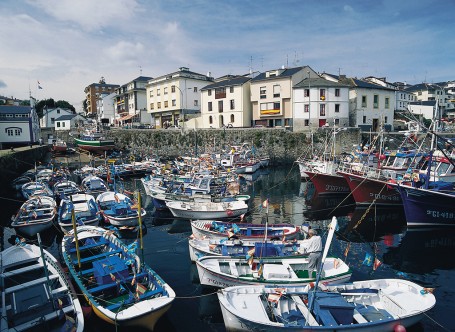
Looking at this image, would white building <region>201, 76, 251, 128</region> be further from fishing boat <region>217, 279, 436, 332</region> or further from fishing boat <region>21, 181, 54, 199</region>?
fishing boat <region>217, 279, 436, 332</region>

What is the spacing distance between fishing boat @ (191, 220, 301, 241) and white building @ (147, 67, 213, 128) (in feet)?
162

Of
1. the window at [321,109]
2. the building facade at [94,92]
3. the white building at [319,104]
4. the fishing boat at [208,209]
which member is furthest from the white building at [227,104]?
the building facade at [94,92]

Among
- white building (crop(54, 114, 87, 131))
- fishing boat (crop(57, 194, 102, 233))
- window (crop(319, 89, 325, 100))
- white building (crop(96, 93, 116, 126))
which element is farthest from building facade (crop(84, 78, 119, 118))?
fishing boat (crop(57, 194, 102, 233))

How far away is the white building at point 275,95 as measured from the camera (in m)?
56.4

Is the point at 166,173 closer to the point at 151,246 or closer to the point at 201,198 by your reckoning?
the point at 201,198

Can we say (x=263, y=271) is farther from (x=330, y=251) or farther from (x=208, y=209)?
(x=208, y=209)

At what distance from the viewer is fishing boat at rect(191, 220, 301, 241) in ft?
60.3

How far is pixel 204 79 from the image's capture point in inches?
2869

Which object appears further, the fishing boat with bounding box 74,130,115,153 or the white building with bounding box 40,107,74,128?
the white building with bounding box 40,107,74,128

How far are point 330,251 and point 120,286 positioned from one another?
12311mm

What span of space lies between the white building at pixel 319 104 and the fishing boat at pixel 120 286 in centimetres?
4497

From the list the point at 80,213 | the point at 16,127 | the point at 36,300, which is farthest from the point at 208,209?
the point at 16,127

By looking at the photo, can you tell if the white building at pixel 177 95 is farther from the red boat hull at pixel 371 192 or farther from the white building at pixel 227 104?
the red boat hull at pixel 371 192

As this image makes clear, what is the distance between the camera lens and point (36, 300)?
10.8 metres
